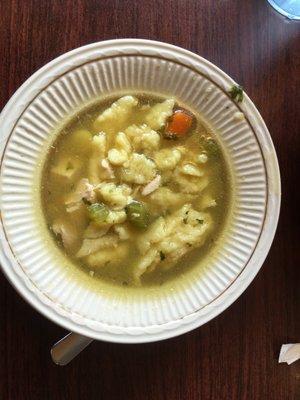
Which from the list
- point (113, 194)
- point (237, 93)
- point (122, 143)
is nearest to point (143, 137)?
point (122, 143)

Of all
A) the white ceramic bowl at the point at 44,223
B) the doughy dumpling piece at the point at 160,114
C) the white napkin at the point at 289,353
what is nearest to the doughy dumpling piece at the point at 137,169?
the doughy dumpling piece at the point at 160,114

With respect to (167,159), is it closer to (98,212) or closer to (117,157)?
(117,157)

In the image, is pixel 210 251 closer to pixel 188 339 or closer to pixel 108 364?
pixel 188 339

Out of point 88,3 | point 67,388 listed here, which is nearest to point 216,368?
point 67,388

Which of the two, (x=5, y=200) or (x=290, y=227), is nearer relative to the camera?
(x=5, y=200)

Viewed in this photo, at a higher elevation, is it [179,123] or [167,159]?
[179,123]

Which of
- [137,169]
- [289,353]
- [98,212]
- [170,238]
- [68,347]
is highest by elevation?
[137,169]
